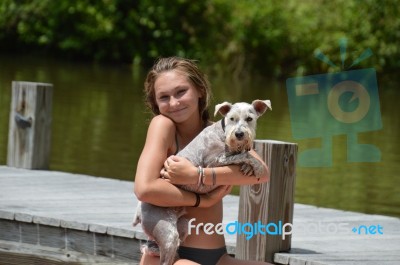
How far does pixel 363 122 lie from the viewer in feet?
62.0

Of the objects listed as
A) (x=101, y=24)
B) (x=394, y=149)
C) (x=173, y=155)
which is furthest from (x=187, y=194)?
(x=101, y=24)

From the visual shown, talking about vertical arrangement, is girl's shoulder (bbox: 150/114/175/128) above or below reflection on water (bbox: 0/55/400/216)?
below

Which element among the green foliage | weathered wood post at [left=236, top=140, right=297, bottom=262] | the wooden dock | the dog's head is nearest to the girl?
the dog's head

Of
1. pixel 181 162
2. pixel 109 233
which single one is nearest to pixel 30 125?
pixel 109 233

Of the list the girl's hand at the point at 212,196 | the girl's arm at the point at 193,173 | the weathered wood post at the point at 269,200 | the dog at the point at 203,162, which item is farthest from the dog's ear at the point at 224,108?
the weathered wood post at the point at 269,200

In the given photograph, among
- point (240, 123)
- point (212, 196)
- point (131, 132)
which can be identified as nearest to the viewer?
point (240, 123)

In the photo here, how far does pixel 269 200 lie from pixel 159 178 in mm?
1617

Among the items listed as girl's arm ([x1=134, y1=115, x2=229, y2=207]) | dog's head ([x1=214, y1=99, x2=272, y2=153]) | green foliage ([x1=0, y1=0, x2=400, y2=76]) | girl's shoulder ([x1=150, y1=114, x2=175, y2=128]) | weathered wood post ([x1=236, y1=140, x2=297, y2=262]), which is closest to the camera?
dog's head ([x1=214, y1=99, x2=272, y2=153])

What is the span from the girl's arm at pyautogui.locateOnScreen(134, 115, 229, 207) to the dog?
0.16 feet

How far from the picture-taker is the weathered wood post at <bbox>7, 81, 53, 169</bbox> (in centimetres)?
893

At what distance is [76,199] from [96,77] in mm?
17131

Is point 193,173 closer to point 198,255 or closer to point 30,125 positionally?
point 198,255

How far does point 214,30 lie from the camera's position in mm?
29672

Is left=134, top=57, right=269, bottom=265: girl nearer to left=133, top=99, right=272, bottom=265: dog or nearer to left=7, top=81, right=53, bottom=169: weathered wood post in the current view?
left=133, top=99, right=272, bottom=265: dog
